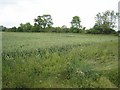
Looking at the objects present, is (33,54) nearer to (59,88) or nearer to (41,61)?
(41,61)

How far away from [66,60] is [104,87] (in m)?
2.98

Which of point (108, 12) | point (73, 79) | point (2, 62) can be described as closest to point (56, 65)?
point (73, 79)

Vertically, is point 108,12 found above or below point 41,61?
above

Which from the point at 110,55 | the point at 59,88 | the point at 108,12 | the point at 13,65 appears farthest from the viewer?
the point at 108,12

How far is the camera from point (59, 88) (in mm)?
10094

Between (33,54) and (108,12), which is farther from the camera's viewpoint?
(108,12)

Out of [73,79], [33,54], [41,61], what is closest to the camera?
[73,79]

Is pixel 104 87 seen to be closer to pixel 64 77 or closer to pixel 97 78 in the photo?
pixel 97 78

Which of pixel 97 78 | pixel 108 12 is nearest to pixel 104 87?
pixel 97 78

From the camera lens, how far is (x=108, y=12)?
2530 inches

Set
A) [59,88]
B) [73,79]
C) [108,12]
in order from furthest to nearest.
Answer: [108,12], [73,79], [59,88]

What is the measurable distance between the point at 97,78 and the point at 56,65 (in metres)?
2.02

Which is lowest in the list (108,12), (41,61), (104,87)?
(104,87)

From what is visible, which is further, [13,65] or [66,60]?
[66,60]
